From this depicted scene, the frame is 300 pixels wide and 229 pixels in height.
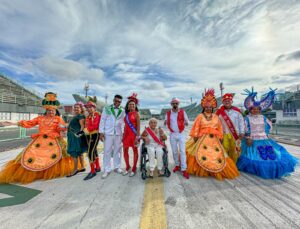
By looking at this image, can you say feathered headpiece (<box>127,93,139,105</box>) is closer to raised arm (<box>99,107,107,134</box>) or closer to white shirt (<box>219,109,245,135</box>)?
raised arm (<box>99,107,107,134</box>)

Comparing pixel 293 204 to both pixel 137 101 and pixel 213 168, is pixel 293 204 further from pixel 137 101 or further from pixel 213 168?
pixel 137 101

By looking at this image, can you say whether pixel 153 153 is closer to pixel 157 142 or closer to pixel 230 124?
pixel 157 142

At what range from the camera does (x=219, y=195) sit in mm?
2172

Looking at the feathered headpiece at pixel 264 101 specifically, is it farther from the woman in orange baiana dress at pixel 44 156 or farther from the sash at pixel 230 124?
the woman in orange baiana dress at pixel 44 156

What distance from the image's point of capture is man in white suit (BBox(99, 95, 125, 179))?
3.12 m

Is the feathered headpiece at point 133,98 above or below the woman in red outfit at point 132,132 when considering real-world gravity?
above

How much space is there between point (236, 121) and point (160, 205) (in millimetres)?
2535

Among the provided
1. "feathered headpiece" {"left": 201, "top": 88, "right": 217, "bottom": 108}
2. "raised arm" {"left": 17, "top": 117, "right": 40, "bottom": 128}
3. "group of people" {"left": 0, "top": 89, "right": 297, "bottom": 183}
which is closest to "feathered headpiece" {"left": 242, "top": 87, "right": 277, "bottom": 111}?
"group of people" {"left": 0, "top": 89, "right": 297, "bottom": 183}

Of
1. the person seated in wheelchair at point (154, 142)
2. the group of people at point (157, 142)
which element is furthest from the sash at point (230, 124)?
the person seated in wheelchair at point (154, 142)

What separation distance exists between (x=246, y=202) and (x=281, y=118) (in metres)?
27.7

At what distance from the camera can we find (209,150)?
295 cm

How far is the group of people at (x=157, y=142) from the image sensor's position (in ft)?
9.22

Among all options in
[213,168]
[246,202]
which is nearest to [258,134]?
[213,168]

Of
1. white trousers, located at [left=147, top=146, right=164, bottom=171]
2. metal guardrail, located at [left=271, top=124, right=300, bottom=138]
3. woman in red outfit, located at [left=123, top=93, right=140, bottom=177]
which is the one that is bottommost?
metal guardrail, located at [left=271, top=124, right=300, bottom=138]
